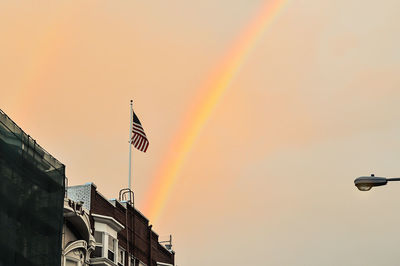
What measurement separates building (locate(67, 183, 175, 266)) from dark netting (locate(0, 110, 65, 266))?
17.3 ft

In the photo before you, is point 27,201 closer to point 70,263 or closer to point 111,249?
point 70,263

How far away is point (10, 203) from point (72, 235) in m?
8.60

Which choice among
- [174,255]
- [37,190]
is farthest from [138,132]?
[37,190]

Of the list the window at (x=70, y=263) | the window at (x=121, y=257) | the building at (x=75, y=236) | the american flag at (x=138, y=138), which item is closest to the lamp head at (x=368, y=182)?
the building at (x=75, y=236)

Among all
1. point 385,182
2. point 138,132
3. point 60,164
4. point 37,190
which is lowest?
point 385,182

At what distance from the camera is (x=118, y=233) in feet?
172

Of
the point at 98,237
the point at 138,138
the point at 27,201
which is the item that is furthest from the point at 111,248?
the point at 27,201

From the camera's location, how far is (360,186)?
927 inches

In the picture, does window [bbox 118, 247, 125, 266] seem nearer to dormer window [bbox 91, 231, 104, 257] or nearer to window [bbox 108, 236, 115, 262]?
window [bbox 108, 236, 115, 262]

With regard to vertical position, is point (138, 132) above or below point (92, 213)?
above

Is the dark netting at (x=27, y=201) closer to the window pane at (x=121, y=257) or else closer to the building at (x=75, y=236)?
the building at (x=75, y=236)

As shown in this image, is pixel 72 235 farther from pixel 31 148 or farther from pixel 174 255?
pixel 174 255

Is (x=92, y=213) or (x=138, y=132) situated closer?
(x=92, y=213)

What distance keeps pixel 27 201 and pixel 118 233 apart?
14133 millimetres
